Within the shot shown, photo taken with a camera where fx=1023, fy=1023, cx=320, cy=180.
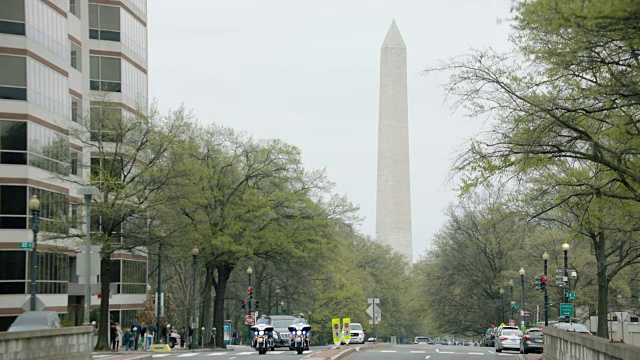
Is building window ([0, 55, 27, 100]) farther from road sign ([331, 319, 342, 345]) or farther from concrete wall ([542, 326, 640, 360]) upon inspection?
concrete wall ([542, 326, 640, 360])

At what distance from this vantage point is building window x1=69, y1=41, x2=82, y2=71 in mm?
66250

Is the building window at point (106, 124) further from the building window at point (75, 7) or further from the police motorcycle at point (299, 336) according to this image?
the police motorcycle at point (299, 336)

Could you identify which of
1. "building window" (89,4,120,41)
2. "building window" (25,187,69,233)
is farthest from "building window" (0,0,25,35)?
"building window" (89,4,120,41)

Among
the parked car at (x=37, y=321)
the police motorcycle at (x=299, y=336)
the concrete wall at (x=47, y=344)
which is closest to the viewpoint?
the concrete wall at (x=47, y=344)

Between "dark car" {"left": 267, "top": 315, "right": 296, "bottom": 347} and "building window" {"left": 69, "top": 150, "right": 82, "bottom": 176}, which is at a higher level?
"building window" {"left": 69, "top": 150, "right": 82, "bottom": 176}

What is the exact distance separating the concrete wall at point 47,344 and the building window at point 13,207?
26003 mm

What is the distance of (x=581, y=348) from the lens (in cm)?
2427

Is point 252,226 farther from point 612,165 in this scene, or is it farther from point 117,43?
point 612,165

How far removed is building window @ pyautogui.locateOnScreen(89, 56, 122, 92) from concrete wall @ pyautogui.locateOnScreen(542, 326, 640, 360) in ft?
138

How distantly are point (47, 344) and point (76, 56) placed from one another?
44283 mm

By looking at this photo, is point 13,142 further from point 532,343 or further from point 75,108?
point 532,343

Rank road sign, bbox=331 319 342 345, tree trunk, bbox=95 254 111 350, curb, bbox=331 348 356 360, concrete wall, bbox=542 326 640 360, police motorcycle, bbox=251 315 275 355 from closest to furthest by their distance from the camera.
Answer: concrete wall, bbox=542 326 640 360
curb, bbox=331 348 356 360
police motorcycle, bbox=251 315 275 355
road sign, bbox=331 319 342 345
tree trunk, bbox=95 254 111 350

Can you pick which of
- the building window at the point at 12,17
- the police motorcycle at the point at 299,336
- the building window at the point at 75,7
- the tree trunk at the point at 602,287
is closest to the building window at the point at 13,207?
the building window at the point at 12,17

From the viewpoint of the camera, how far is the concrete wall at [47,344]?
2188 centimetres
